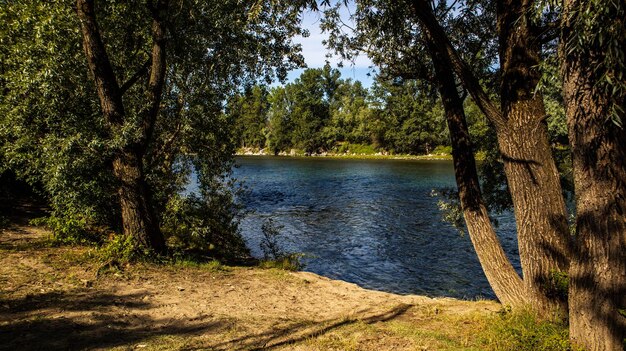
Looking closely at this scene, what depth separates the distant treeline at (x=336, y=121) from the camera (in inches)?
3413

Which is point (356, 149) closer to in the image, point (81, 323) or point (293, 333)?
point (293, 333)

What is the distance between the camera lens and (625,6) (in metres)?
4.68

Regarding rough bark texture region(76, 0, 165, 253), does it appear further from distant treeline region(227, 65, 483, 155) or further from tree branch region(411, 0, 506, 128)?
distant treeline region(227, 65, 483, 155)

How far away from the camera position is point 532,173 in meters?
6.84

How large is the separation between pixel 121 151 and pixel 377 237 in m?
16.2

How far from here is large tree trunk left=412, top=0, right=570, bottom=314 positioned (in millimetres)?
6789

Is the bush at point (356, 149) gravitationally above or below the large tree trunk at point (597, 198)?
above

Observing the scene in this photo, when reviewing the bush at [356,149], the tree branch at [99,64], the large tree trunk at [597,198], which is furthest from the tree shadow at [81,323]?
the bush at [356,149]

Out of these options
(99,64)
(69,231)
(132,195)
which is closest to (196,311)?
(132,195)

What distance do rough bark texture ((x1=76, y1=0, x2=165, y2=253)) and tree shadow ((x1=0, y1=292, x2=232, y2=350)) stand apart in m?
2.59

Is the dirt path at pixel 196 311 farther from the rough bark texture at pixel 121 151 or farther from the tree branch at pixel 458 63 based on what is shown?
the tree branch at pixel 458 63

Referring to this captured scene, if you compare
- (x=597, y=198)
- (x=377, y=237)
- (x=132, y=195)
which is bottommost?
(x=377, y=237)

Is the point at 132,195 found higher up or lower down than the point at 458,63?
lower down

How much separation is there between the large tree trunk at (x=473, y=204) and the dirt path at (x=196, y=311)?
33.5 inches
